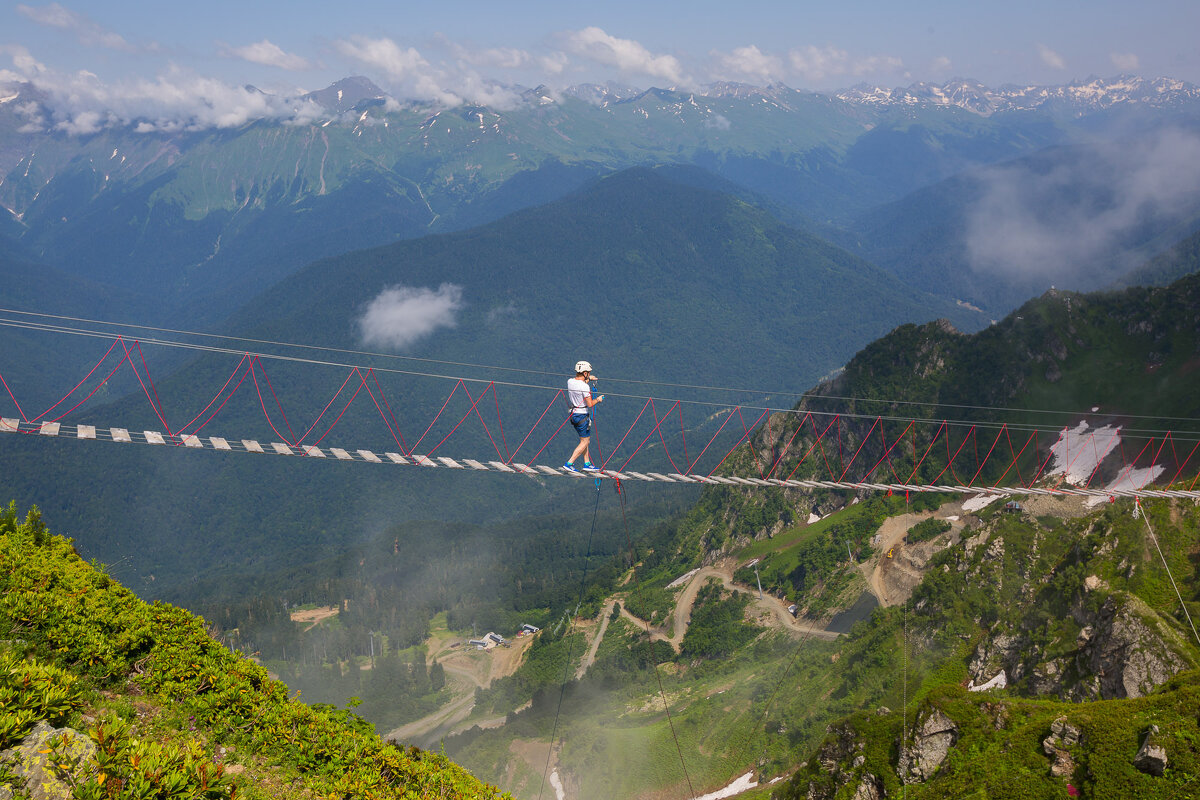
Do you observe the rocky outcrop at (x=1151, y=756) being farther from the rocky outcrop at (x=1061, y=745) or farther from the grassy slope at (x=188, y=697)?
the grassy slope at (x=188, y=697)

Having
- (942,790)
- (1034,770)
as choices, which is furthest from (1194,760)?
(942,790)

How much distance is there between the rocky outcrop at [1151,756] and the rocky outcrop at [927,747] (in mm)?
8542

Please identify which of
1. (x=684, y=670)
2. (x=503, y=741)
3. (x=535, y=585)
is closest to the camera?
(x=503, y=741)

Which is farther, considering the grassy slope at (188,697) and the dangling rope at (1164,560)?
the dangling rope at (1164,560)

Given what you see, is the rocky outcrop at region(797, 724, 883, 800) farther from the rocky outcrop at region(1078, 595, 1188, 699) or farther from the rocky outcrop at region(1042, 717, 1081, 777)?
the rocky outcrop at region(1078, 595, 1188, 699)

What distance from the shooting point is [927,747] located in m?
35.0

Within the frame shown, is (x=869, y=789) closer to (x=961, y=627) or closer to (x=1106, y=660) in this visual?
(x=1106, y=660)

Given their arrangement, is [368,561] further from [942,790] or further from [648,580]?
[942,790]

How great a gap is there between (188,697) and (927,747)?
1169 inches

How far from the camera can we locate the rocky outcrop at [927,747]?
113 feet

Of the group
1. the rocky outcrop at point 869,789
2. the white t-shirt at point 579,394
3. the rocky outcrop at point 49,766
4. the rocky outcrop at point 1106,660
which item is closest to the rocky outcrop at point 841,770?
the rocky outcrop at point 869,789

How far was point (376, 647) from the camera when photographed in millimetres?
144375

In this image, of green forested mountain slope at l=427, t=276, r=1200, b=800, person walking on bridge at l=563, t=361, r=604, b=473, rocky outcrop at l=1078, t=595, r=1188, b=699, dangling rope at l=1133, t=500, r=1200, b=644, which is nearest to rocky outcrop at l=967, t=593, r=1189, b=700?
rocky outcrop at l=1078, t=595, r=1188, b=699

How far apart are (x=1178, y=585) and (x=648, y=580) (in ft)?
287
